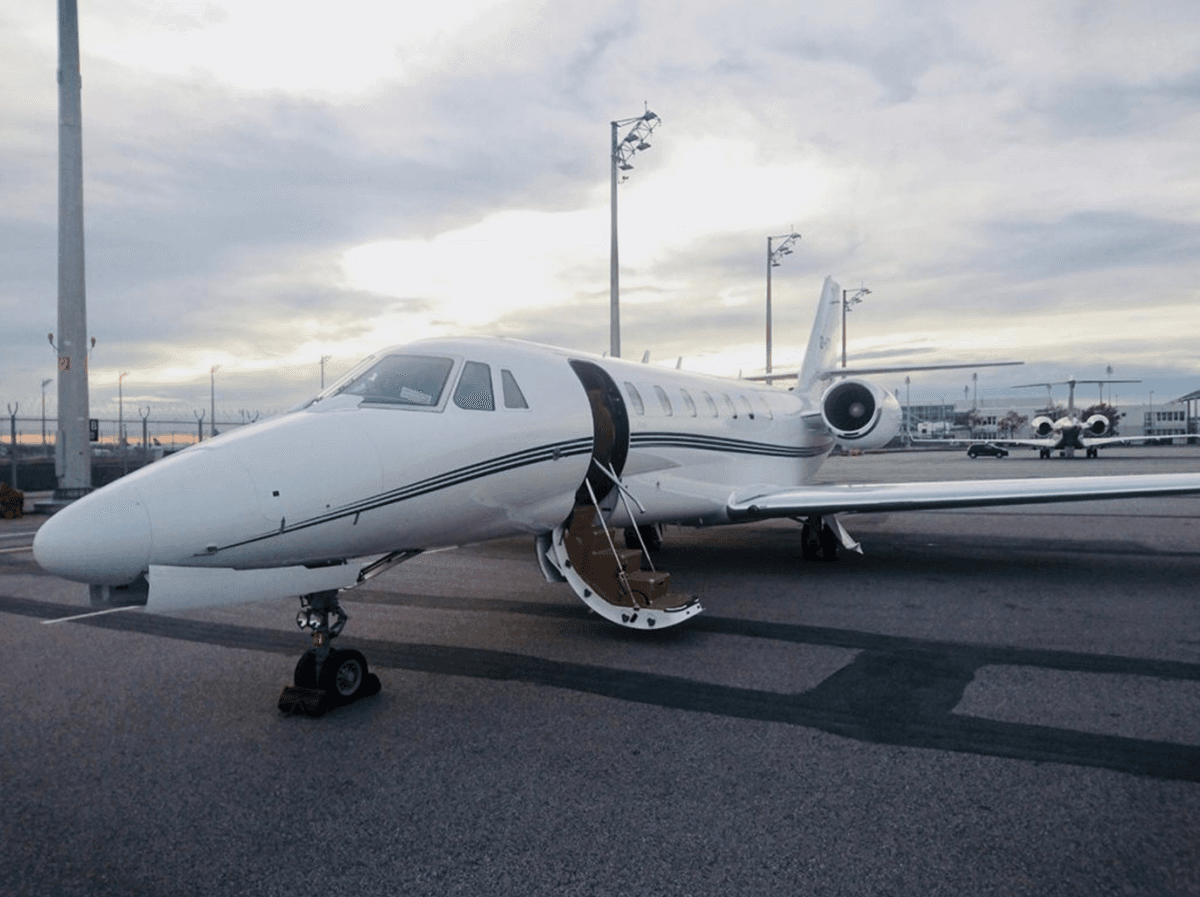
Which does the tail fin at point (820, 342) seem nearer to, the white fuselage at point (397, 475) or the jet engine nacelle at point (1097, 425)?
the white fuselage at point (397, 475)

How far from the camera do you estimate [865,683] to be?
20.6 ft

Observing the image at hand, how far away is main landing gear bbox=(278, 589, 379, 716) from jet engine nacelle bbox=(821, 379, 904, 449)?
32.0 feet

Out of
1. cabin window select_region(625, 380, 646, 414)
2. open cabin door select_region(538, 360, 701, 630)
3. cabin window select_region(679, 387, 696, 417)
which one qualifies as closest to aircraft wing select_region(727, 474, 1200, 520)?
cabin window select_region(679, 387, 696, 417)

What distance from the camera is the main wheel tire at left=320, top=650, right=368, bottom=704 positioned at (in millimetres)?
5703

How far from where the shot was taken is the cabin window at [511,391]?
278 inches

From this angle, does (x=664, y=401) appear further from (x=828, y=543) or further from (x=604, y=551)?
(x=828, y=543)

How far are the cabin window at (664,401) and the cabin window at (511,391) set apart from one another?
2.87m

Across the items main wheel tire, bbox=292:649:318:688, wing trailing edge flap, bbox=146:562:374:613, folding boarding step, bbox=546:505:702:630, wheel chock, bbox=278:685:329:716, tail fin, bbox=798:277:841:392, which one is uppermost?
tail fin, bbox=798:277:841:392

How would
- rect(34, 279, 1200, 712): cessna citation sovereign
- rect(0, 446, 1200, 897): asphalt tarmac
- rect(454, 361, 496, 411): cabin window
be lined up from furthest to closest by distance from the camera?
1. rect(454, 361, 496, 411): cabin window
2. rect(34, 279, 1200, 712): cessna citation sovereign
3. rect(0, 446, 1200, 897): asphalt tarmac

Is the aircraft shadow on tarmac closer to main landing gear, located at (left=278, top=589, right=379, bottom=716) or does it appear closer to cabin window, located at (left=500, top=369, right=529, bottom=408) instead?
main landing gear, located at (left=278, top=589, right=379, bottom=716)

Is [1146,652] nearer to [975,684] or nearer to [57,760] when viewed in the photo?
[975,684]

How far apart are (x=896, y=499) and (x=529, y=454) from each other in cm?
572

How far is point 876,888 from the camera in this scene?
342 cm

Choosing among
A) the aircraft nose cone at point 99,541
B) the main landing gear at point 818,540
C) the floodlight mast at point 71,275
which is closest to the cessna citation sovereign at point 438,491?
the aircraft nose cone at point 99,541
